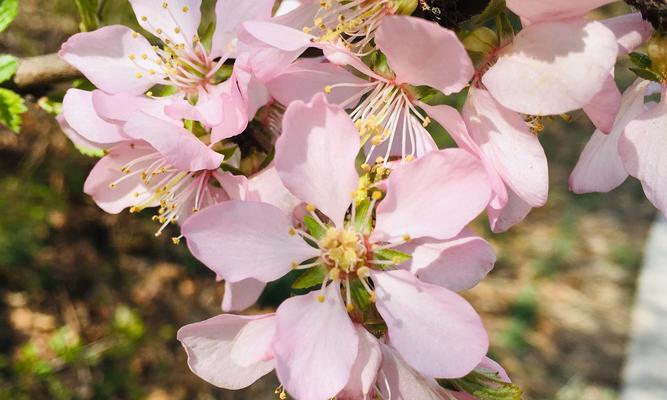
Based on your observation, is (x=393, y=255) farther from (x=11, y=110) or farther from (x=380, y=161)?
(x=11, y=110)

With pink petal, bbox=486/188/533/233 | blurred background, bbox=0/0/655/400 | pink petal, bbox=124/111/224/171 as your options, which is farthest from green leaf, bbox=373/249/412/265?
blurred background, bbox=0/0/655/400

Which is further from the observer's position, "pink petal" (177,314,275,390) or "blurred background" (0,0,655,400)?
"blurred background" (0,0,655,400)

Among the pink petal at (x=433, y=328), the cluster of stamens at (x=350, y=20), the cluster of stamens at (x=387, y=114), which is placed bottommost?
the pink petal at (x=433, y=328)

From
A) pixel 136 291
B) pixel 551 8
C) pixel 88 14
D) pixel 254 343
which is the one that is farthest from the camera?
pixel 136 291

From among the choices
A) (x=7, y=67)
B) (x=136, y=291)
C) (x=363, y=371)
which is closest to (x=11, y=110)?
(x=7, y=67)

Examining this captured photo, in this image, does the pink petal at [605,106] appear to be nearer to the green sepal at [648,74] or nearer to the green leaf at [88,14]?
the green sepal at [648,74]

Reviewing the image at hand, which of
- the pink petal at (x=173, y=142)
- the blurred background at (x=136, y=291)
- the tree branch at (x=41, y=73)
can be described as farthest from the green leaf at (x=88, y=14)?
the blurred background at (x=136, y=291)

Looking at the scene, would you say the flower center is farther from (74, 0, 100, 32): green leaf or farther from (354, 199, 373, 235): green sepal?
(74, 0, 100, 32): green leaf
